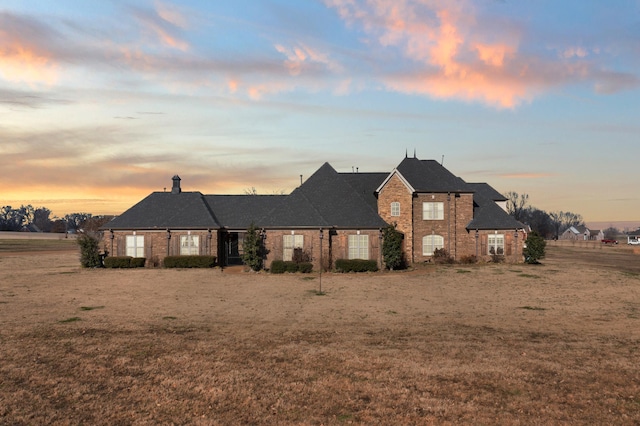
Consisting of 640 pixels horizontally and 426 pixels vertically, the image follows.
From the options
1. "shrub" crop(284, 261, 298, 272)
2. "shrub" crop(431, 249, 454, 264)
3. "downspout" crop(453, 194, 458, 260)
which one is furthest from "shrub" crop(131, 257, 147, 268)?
"downspout" crop(453, 194, 458, 260)

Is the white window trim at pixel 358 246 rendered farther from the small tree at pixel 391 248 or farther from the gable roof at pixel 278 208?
the small tree at pixel 391 248

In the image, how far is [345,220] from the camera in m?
41.5

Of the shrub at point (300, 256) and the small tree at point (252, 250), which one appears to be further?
the shrub at point (300, 256)

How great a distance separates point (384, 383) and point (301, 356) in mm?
3017

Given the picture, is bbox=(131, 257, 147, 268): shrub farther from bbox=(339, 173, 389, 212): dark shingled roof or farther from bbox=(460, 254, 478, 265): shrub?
bbox=(460, 254, 478, 265): shrub

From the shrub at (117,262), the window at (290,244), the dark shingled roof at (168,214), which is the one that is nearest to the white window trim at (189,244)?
the dark shingled roof at (168,214)

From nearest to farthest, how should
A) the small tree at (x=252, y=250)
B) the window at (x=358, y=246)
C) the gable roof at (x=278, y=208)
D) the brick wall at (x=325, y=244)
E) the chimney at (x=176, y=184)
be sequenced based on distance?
the small tree at (x=252, y=250), the brick wall at (x=325, y=244), the window at (x=358, y=246), the gable roof at (x=278, y=208), the chimney at (x=176, y=184)

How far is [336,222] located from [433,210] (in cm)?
985

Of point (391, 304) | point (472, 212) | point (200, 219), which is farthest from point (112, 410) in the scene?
point (472, 212)

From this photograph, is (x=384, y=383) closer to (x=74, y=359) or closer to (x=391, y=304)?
(x=74, y=359)

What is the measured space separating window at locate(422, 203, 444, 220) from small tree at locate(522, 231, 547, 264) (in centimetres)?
838

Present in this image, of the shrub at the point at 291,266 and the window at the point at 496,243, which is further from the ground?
the window at the point at 496,243

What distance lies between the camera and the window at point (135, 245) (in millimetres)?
43500

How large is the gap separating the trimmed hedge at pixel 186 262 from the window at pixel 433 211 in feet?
64.2
